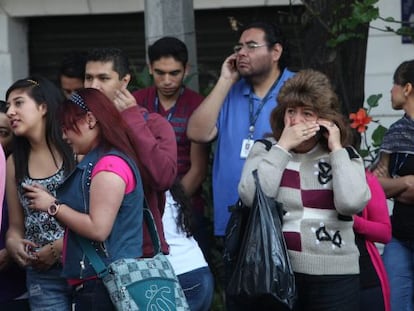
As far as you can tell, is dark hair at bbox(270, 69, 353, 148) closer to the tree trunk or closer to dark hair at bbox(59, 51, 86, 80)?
the tree trunk

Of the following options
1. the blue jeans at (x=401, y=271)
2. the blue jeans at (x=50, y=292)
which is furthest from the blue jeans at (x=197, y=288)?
the blue jeans at (x=401, y=271)

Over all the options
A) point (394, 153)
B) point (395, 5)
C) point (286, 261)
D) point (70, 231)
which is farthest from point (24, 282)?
point (395, 5)

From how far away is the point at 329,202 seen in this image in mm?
5273

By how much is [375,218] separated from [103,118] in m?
1.59

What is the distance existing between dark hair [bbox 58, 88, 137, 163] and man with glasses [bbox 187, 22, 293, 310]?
1.39m

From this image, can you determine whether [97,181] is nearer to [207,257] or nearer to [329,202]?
[329,202]

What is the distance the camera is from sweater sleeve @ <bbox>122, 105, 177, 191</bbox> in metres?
5.03

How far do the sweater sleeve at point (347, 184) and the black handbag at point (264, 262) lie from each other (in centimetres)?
30

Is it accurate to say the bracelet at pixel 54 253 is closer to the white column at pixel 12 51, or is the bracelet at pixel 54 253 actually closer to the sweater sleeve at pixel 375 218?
the sweater sleeve at pixel 375 218

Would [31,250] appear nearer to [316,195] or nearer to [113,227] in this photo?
[113,227]

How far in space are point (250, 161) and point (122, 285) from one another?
3.63 ft

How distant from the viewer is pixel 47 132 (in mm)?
5793

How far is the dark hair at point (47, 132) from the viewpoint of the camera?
5.73m

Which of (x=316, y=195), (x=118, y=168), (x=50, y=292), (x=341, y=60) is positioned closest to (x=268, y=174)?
(x=316, y=195)
